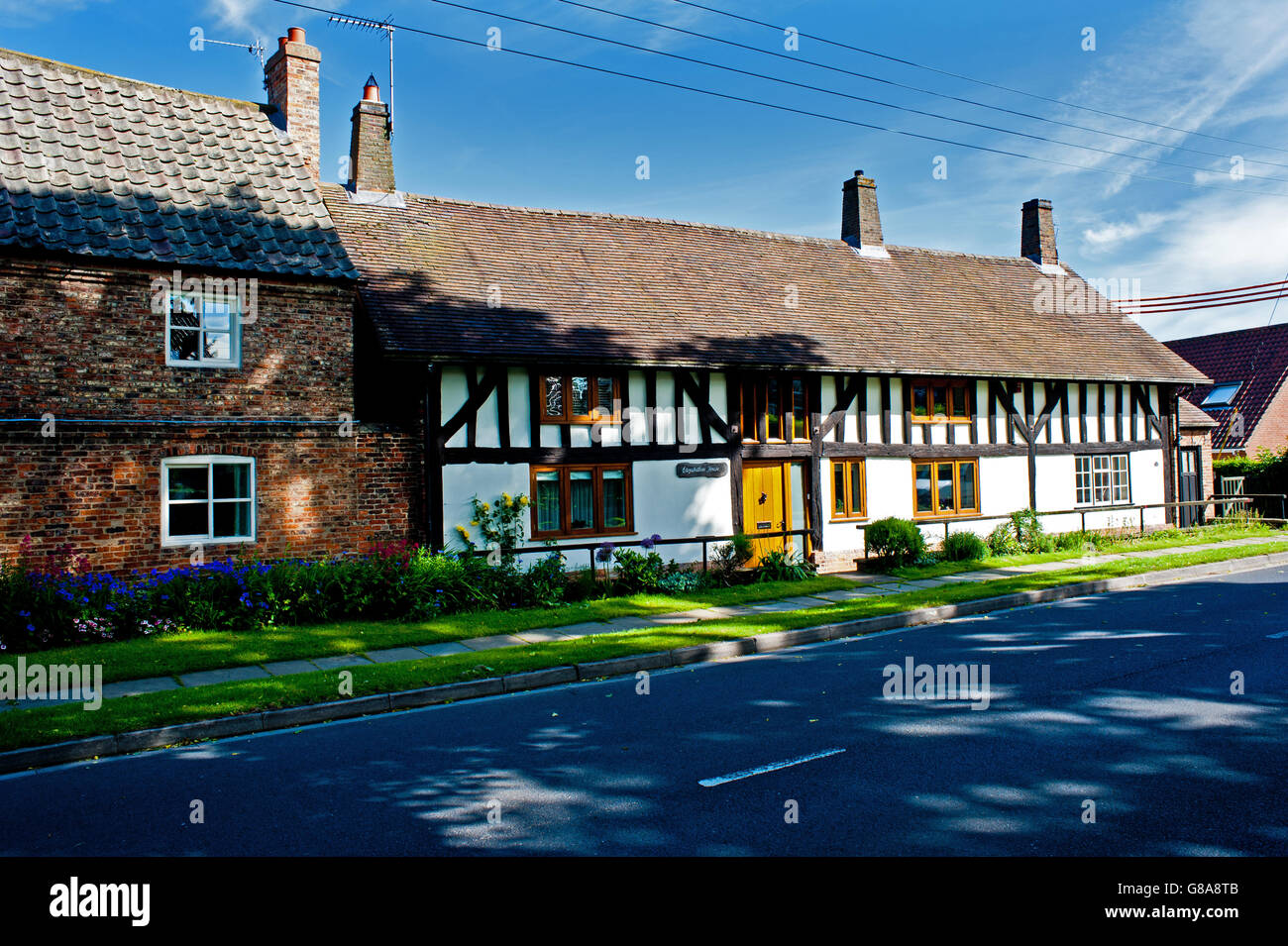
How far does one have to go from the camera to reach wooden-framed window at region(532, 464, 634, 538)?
16.7m

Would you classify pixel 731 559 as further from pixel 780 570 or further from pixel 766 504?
pixel 766 504

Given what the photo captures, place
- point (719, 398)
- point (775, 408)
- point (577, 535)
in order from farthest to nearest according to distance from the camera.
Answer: point (775, 408)
point (719, 398)
point (577, 535)

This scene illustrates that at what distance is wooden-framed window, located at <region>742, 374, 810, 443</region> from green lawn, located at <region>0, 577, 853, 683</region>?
16.5 feet

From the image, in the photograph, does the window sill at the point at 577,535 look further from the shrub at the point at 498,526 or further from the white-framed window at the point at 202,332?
the white-framed window at the point at 202,332

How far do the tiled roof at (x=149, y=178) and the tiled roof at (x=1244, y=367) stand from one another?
32.1m

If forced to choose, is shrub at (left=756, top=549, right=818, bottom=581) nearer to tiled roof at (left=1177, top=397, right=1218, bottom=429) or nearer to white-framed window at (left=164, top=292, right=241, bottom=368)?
white-framed window at (left=164, top=292, right=241, bottom=368)

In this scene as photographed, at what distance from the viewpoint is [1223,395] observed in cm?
3597

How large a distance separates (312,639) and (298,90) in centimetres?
1152

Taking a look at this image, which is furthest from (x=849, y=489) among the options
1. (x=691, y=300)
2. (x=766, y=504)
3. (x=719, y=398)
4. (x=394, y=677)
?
(x=394, y=677)

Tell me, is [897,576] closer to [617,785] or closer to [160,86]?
[617,785]

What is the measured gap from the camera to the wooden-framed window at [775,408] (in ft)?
62.1

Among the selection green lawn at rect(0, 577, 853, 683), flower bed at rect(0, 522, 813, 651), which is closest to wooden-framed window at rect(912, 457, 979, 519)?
green lawn at rect(0, 577, 853, 683)

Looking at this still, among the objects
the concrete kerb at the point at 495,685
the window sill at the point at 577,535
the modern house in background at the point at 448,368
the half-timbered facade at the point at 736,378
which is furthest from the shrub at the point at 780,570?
the concrete kerb at the point at 495,685

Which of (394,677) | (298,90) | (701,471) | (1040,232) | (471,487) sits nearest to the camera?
(394,677)
